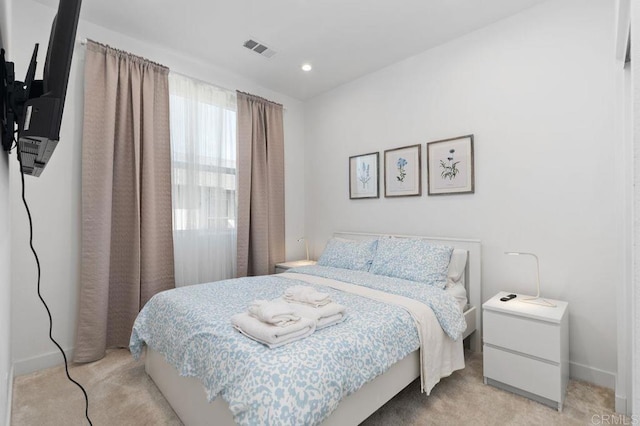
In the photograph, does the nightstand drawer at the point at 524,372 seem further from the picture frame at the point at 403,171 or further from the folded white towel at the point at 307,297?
the picture frame at the point at 403,171

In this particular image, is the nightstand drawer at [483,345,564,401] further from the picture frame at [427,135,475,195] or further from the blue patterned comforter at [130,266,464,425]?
the picture frame at [427,135,475,195]

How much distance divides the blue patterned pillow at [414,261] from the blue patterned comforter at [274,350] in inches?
11.5

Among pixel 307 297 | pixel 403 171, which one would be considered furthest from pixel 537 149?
pixel 307 297

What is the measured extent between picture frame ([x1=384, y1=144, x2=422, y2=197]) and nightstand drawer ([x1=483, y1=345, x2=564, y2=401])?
5.27 feet

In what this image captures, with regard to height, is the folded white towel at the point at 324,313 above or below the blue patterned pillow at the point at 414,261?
below

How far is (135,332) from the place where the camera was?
2.17 m

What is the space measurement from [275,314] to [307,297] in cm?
41

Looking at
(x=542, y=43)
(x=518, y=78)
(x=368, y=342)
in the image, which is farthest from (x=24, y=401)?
(x=542, y=43)

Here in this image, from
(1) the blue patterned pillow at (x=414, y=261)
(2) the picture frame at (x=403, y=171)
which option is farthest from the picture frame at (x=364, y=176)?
(1) the blue patterned pillow at (x=414, y=261)

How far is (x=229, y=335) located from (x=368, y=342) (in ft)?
2.27

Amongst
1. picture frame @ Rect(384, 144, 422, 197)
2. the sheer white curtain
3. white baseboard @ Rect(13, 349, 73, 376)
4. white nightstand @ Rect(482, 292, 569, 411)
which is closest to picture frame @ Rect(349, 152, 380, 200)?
picture frame @ Rect(384, 144, 422, 197)

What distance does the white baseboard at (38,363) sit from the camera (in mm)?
2299

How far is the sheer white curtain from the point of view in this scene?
3145 millimetres

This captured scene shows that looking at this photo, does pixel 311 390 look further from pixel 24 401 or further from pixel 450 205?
pixel 450 205
